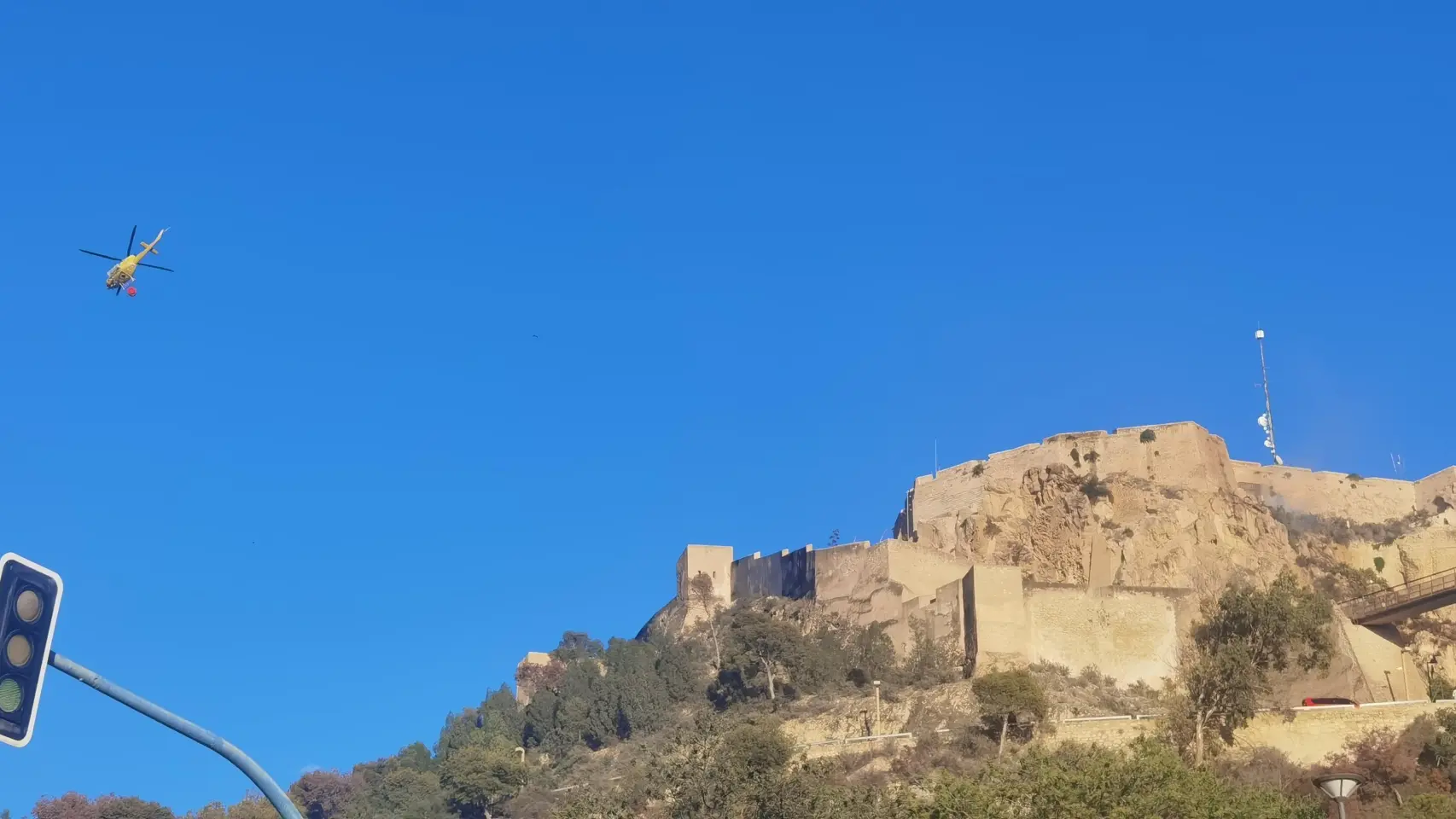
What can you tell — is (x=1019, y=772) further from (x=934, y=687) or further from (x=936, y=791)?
(x=934, y=687)

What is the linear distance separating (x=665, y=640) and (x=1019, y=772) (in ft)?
111

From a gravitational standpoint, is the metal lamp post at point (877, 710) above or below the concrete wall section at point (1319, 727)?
above

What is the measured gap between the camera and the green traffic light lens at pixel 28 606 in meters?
9.59

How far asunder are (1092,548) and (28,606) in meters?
52.3

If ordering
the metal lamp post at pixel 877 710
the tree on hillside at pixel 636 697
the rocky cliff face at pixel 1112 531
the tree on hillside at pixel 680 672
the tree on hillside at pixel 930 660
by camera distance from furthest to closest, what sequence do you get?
1. the tree on hillside at pixel 680 672
2. the tree on hillside at pixel 636 697
3. the rocky cliff face at pixel 1112 531
4. the tree on hillside at pixel 930 660
5. the metal lamp post at pixel 877 710

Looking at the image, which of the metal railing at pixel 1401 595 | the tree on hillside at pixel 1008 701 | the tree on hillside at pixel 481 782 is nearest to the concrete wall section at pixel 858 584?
the tree on hillside at pixel 1008 701

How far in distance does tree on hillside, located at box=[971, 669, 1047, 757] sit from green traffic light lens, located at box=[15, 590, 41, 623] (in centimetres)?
3868

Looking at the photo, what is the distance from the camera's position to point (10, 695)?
938cm

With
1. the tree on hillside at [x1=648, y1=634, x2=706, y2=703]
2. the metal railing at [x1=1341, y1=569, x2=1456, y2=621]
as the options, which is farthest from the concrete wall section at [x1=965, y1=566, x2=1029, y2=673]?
the tree on hillside at [x1=648, y1=634, x2=706, y2=703]

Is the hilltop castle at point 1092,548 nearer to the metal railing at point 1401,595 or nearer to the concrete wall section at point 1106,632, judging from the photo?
the concrete wall section at point 1106,632

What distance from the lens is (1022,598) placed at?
5197 centimetres

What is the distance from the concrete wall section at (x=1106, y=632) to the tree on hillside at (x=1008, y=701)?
4.05 meters

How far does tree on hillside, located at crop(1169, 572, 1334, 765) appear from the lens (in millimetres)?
44219

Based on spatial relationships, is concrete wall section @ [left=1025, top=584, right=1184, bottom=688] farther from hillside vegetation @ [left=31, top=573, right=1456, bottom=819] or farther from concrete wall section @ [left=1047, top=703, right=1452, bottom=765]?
concrete wall section @ [left=1047, top=703, right=1452, bottom=765]
